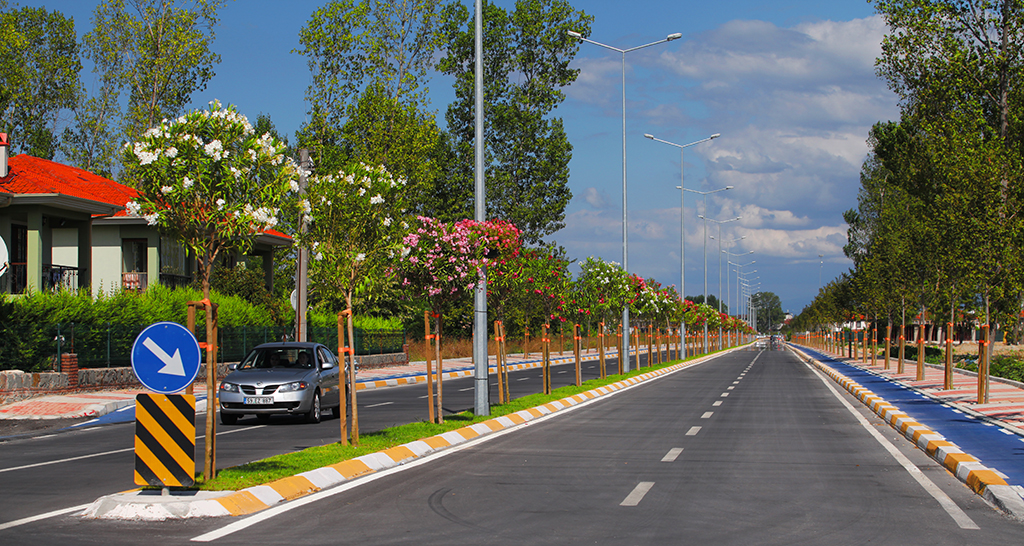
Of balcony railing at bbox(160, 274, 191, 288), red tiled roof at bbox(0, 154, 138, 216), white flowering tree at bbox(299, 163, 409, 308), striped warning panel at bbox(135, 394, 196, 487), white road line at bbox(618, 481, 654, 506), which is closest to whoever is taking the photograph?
striped warning panel at bbox(135, 394, 196, 487)

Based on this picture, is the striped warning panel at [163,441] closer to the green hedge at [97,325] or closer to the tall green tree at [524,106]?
the green hedge at [97,325]

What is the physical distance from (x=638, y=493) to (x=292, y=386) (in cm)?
938

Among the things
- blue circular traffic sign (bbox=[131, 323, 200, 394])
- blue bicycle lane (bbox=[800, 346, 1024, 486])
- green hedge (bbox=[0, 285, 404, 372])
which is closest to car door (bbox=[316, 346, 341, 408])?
green hedge (bbox=[0, 285, 404, 372])

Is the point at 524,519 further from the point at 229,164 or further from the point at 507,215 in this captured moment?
the point at 507,215

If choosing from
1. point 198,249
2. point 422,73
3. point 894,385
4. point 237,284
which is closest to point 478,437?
point 198,249

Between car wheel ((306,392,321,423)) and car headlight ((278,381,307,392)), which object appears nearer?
car headlight ((278,381,307,392))

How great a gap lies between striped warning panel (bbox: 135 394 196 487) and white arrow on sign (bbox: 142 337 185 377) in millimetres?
322

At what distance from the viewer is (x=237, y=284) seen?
3600cm

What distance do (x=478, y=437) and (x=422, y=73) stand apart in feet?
115

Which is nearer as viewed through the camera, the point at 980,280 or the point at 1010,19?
the point at 980,280

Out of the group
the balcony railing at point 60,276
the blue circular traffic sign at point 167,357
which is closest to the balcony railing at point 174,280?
the balcony railing at point 60,276

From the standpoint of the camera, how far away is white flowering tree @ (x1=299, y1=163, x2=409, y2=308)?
11.8 metres

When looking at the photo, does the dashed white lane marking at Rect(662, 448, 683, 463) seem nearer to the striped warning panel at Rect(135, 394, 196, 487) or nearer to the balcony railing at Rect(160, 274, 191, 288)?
the striped warning panel at Rect(135, 394, 196, 487)

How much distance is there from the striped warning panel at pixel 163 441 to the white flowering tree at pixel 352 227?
3.67 metres
